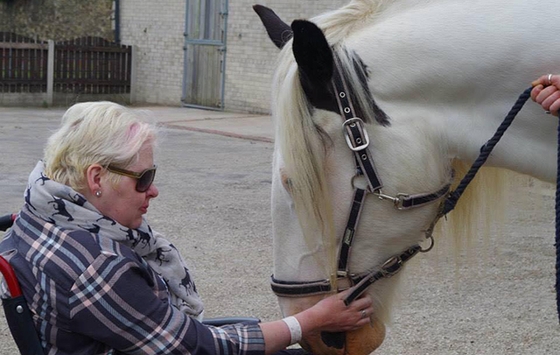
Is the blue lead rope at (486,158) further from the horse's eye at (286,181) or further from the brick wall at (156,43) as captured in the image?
the brick wall at (156,43)

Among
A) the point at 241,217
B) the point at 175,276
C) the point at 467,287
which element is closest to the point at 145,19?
the point at 241,217

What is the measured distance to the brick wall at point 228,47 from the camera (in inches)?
594

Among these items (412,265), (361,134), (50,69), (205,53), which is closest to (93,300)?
(361,134)

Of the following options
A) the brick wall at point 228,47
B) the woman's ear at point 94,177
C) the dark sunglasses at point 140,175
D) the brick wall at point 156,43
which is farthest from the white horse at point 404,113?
the brick wall at point 156,43

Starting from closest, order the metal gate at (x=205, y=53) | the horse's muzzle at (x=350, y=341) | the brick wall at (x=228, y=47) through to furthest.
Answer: the horse's muzzle at (x=350, y=341) < the brick wall at (x=228, y=47) < the metal gate at (x=205, y=53)

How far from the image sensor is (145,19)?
17953mm

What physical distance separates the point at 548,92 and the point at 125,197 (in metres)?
1.11

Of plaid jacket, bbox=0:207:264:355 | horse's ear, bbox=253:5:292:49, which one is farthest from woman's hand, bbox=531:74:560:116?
plaid jacket, bbox=0:207:264:355

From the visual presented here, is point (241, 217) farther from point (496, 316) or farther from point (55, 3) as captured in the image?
point (55, 3)

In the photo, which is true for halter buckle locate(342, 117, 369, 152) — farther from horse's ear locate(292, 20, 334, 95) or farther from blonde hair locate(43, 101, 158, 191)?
blonde hair locate(43, 101, 158, 191)

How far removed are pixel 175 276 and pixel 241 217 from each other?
451 centimetres

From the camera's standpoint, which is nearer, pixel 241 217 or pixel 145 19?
pixel 241 217

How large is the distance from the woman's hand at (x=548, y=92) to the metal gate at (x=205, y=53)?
14.3 meters

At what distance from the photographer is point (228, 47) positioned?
1592cm
